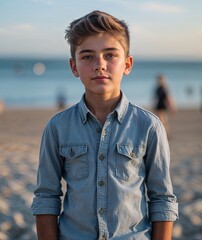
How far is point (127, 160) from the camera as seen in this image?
238cm

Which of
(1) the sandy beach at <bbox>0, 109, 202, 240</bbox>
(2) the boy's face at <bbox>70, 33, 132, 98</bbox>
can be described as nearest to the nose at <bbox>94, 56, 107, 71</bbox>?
(2) the boy's face at <bbox>70, 33, 132, 98</bbox>

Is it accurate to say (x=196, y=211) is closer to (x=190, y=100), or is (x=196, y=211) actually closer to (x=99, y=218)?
(x=99, y=218)

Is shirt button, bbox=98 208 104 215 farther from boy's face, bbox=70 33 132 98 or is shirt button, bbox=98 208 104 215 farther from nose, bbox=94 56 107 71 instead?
nose, bbox=94 56 107 71

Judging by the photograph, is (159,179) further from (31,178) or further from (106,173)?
(31,178)

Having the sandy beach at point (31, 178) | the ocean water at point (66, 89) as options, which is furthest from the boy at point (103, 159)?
the ocean water at point (66, 89)

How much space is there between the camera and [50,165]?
8.05 ft

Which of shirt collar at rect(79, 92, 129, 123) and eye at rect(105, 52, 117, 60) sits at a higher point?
eye at rect(105, 52, 117, 60)

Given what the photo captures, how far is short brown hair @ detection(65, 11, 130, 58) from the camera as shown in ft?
7.82

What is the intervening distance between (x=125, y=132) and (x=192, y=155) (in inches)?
322

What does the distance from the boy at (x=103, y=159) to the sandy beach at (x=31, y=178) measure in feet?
8.17

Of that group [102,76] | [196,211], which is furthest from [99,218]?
[196,211]

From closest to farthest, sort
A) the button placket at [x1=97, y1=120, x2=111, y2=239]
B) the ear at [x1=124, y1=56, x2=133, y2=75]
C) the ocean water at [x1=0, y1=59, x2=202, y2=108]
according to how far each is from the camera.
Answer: the button placket at [x1=97, y1=120, x2=111, y2=239] → the ear at [x1=124, y1=56, x2=133, y2=75] → the ocean water at [x1=0, y1=59, x2=202, y2=108]

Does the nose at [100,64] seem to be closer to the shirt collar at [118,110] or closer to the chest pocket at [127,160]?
the shirt collar at [118,110]

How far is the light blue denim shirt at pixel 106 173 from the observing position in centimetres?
234
